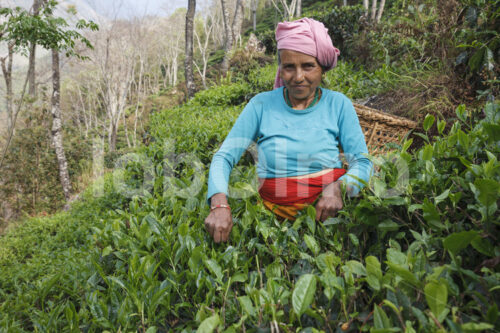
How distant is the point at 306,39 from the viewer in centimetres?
161

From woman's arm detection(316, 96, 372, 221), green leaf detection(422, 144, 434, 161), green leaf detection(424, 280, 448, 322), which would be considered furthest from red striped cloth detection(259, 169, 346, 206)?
green leaf detection(424, 280, 448, 322)

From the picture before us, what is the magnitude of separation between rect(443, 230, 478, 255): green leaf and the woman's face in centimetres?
115

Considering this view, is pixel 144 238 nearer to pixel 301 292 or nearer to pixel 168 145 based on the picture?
pixel 301 292

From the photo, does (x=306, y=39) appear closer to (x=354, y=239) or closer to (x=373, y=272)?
(x=354, y=239)

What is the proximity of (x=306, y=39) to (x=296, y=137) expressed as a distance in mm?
517

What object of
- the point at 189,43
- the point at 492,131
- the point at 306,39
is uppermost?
the point at 189,43

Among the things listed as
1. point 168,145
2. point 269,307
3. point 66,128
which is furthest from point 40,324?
point 66,128

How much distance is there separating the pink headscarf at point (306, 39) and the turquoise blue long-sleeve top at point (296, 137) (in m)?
0.24

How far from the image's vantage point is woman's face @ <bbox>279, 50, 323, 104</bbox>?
164cm

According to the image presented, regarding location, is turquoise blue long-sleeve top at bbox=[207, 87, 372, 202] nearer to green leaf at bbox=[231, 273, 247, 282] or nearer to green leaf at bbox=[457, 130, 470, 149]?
green leaf at bbox=[457, 130, 470, 149]

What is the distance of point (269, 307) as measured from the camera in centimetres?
84

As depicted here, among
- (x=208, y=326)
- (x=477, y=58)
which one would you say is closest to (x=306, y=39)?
(x=208, y=326)

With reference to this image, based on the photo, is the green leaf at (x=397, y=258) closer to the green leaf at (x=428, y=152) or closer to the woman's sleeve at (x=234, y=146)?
the green leaf at (x=428, y=152)

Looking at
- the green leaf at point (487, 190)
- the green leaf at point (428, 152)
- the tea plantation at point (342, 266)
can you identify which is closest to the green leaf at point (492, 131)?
the tea plantation at point (342, 266)
